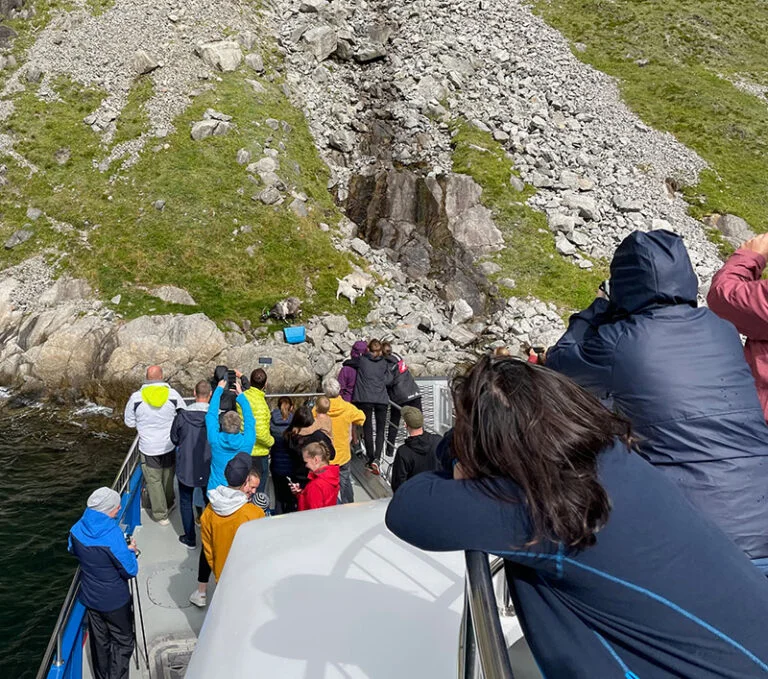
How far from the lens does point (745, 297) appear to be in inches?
121

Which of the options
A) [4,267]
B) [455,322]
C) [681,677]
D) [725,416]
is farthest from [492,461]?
[4,267]

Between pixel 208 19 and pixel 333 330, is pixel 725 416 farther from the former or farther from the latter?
pixel 208 19

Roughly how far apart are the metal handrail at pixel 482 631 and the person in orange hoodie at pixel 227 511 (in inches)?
162

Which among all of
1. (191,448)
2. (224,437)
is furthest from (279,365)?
(224,437)

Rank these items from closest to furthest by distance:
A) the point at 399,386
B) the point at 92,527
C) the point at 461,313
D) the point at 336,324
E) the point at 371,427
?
the point at 92,527, the point at 371,427, the point at 399,386, the point at 336,324, the point at 461,313

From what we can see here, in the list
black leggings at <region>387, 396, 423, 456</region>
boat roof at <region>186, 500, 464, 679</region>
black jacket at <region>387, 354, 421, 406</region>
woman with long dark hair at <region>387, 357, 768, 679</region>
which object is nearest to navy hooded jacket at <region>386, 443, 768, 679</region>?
woman with long dark hair at <region>387, 357, 768, 679</region>

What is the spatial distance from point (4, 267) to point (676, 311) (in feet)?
94.6

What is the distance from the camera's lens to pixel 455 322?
25.1m

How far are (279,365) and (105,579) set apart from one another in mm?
15363

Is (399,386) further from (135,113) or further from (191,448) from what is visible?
(135,113)

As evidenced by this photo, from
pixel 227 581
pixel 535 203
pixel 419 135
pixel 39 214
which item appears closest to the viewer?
pixel 227 581

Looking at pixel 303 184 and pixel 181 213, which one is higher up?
pixel 303 184

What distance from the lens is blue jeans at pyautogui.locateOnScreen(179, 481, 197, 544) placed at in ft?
27.0

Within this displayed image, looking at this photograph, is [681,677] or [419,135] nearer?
[681,677]
